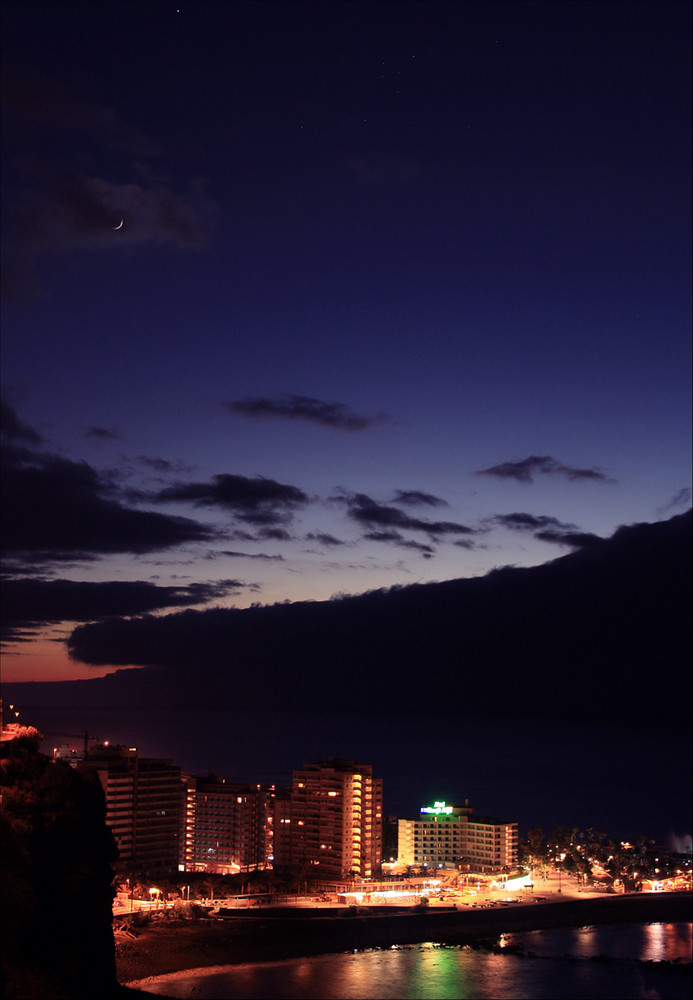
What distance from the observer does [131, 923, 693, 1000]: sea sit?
24.5m

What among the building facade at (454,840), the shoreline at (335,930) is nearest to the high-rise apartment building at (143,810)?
the shoreline at (335,930)

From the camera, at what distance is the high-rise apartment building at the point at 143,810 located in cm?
3938

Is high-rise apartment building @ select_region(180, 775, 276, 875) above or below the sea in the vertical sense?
above

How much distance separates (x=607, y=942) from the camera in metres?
31.2

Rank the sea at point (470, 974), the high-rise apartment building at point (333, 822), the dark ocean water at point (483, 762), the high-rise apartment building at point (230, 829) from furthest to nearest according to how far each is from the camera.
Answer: the dark ocean water at point (483, 762) < the high-rise apartment building at point (230, 829) < the high-rise apartment building at point (333, 822) < the sea at point (470, 974)

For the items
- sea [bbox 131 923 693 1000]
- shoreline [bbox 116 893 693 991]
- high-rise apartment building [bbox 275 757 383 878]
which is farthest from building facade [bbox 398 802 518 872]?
sea [bbox 131 923 693 1000]

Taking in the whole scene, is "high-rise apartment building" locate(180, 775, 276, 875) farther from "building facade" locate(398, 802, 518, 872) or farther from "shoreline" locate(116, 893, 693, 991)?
"shoreline" locate(116, 893, 693, 991)

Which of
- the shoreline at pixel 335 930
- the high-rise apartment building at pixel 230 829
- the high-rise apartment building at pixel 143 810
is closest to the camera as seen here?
the shoreline at pixel 335 930

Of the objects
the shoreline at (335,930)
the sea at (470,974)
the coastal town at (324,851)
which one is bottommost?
the sea at (470,974)

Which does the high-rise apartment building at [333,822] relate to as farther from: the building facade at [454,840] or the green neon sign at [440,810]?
the green neon sign at [440,810]

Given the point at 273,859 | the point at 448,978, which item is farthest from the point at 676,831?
the point at 448,978

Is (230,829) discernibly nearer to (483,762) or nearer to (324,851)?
(324,851)

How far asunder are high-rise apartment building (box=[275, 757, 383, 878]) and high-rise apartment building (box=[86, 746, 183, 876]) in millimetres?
5047

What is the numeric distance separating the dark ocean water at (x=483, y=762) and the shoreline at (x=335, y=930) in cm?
3056
